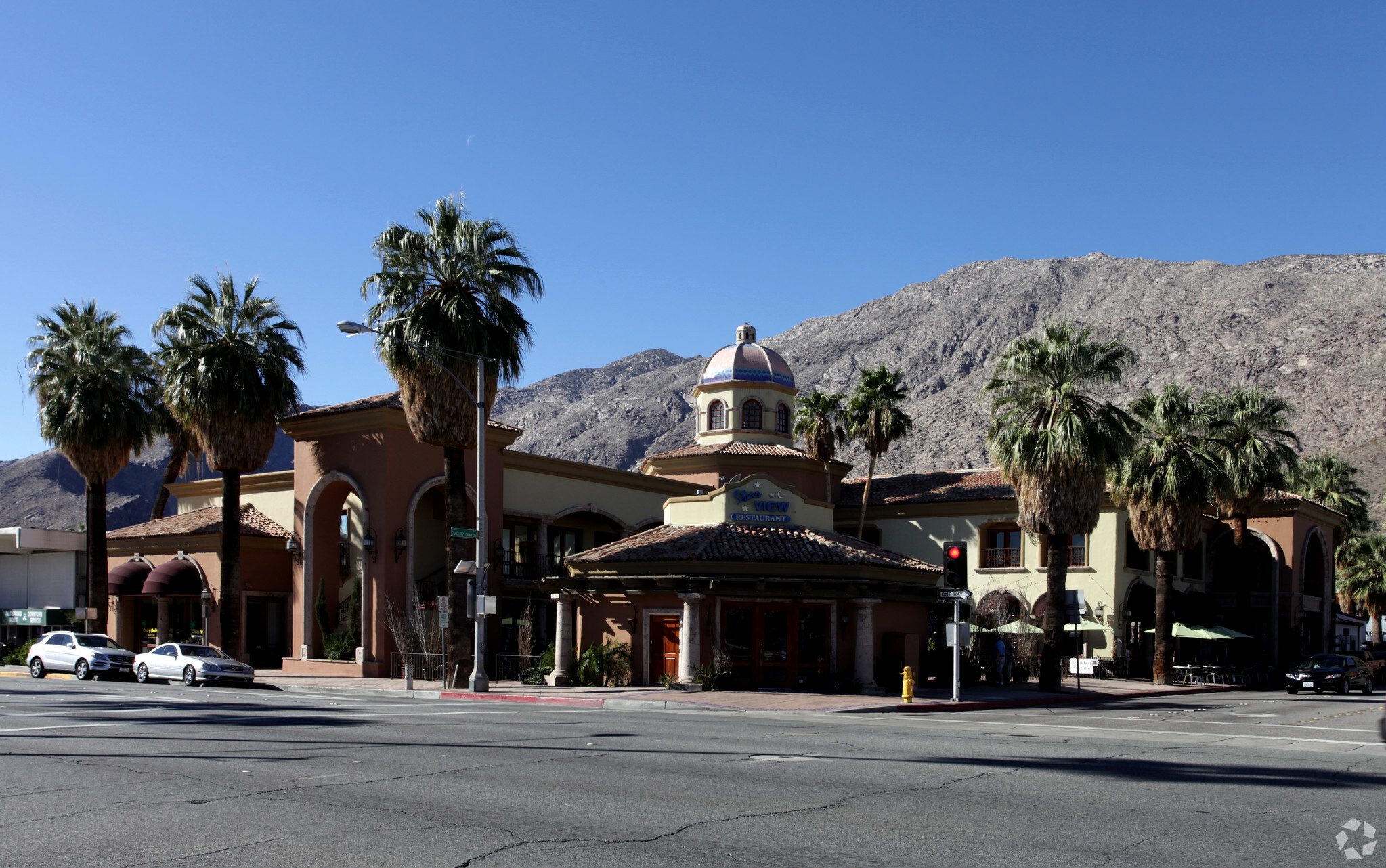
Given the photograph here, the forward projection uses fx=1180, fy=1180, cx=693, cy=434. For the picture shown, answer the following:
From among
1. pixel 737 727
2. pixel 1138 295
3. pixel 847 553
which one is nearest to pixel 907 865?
pixel 737 727

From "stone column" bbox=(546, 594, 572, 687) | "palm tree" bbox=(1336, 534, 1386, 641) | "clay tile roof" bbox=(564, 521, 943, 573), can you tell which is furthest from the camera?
"palm tree" bbox=(1336, 534, 1386, 641)

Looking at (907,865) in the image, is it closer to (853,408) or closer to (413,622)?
(413,622)

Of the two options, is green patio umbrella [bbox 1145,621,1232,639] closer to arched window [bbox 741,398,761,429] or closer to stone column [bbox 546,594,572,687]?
arched window [bbox 741,398,761,429]

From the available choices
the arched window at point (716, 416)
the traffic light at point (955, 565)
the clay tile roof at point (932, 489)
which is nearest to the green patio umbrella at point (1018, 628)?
the clay tile roof at point (932, 489)

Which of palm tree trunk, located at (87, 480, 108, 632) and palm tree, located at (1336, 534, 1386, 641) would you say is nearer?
palm tree trunk, located at (87, 480, 108, 632)

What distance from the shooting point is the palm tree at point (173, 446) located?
133 ft

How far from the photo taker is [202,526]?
39812 millimetres

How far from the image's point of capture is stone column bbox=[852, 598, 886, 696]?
29812 mm

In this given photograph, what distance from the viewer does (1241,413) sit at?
44.7 m

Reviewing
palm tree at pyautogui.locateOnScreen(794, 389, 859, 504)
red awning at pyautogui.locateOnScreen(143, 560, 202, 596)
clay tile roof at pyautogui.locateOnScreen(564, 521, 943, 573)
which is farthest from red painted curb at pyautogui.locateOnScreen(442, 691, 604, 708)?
palm tree at pyautogui.locateOnScreen(794, 389, 859, 504)

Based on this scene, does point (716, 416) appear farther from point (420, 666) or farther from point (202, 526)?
point (202, 526)

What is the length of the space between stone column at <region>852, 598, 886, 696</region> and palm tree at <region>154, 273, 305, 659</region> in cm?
1875

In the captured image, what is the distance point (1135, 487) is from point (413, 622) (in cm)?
2459

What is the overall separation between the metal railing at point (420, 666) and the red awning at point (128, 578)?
34.6 feet
